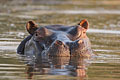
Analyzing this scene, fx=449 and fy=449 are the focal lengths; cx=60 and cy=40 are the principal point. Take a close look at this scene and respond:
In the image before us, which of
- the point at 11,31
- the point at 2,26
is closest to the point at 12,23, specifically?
the point at 2,26

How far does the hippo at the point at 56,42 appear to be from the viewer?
29.3 ft

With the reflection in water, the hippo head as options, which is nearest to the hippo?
the hippo head

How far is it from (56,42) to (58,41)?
0.05m

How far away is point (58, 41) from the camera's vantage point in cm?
879

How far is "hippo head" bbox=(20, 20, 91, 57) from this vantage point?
29.2ft

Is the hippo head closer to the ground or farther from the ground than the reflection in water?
farther from the ground

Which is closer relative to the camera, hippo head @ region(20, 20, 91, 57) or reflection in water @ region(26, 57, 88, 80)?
reflection in water @ region(26, 57, 88, 80)

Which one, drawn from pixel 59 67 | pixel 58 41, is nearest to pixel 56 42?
pixel 58 41

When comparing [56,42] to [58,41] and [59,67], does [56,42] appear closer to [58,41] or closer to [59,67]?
[58,41]

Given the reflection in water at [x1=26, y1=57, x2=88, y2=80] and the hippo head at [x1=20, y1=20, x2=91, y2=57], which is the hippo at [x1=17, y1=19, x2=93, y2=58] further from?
the reflection in water at [x1=26, y1=57, x2=88, y2=80]

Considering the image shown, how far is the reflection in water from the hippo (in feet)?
0.54

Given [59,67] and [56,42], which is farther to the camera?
[56,42]

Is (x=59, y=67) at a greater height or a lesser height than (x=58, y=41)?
lesser

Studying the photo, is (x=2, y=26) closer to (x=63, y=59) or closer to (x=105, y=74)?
(x=63, y=59)
